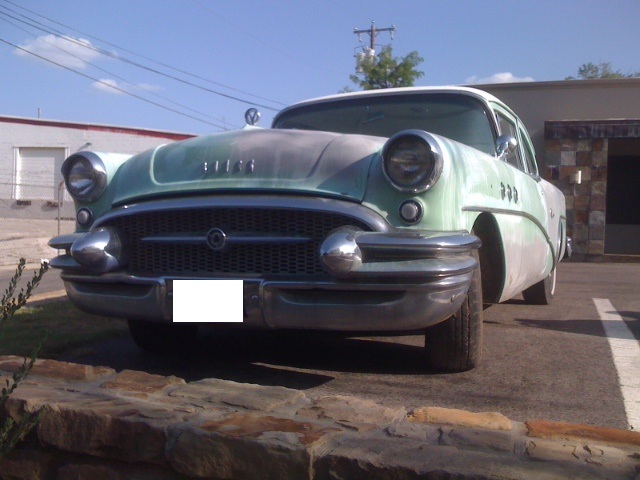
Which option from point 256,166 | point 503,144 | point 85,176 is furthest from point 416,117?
point 85,176

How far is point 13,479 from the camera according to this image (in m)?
2.37

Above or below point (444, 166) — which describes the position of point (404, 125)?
above

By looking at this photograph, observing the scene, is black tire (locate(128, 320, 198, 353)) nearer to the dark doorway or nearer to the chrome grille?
the chrome grille

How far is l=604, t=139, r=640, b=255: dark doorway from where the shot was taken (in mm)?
17234

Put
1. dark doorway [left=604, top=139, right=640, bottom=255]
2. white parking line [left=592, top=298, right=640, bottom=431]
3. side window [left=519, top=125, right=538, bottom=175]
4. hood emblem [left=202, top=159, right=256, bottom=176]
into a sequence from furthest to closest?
dark doorway [left=604, top=139, right=640, bottom=255] → side window [left=519, top=125, right=538, bottom=175] → hood emblem [left=202, top=159, right=256, bottom=176] → white parking line [left=592, top=298, right=640, bottom=431]

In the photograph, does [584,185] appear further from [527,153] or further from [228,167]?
[228,167]

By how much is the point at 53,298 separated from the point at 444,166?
4.63m

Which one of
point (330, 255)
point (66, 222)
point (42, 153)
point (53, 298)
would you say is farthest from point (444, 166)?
point (42, 153)

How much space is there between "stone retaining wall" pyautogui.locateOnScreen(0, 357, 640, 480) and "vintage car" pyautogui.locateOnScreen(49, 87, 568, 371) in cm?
61

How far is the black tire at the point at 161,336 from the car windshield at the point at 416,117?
5.44 ft

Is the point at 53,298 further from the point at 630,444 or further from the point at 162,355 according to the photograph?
the point at 630,444

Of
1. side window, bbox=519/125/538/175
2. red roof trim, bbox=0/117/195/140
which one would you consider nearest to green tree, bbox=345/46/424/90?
red roof trim, bbox=0/117/195/140

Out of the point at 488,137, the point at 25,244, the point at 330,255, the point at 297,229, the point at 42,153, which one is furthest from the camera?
the point at 42,153

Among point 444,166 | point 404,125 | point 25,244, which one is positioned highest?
point 404,125
